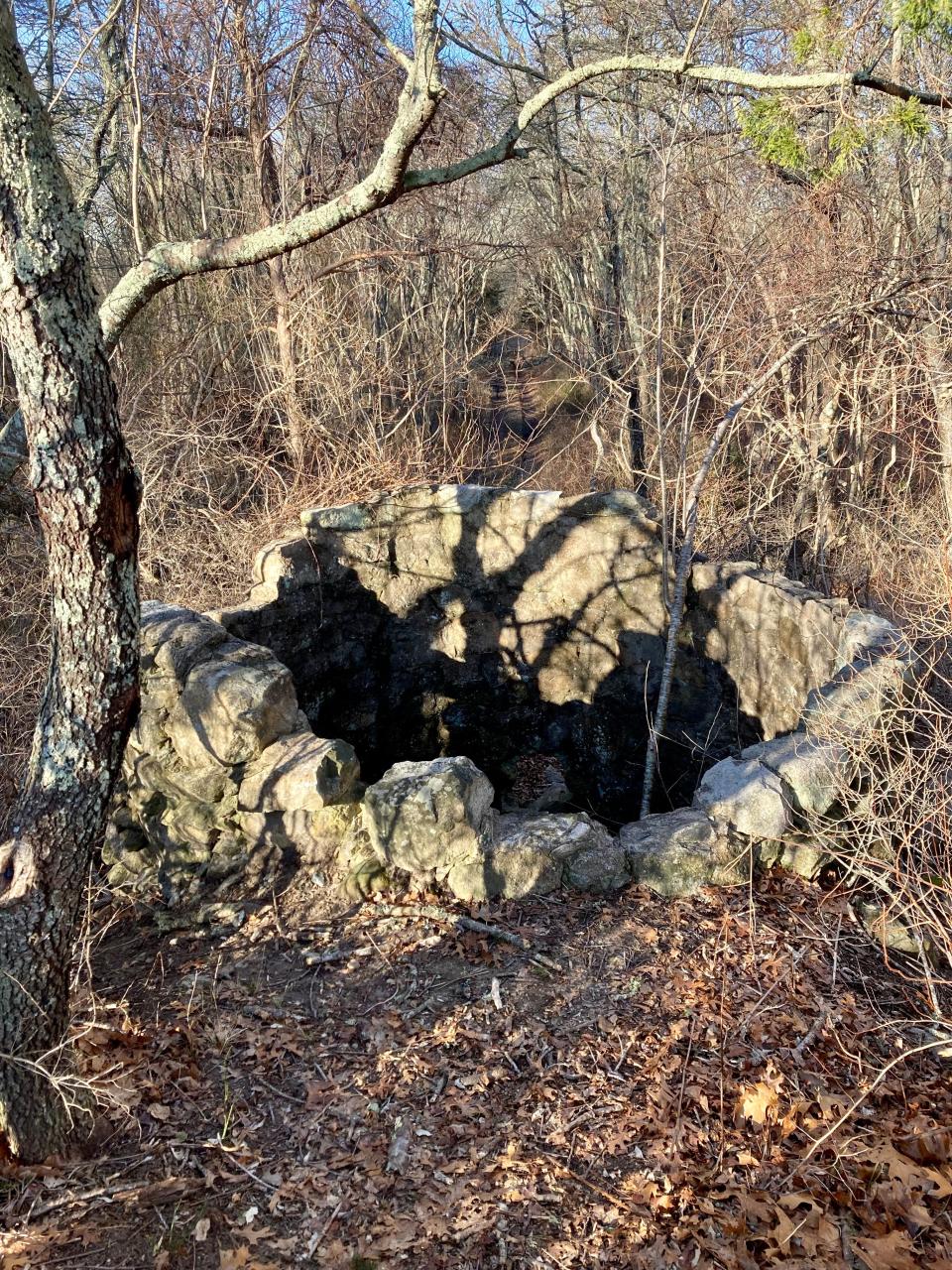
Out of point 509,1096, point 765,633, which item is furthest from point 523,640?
point 509,1096

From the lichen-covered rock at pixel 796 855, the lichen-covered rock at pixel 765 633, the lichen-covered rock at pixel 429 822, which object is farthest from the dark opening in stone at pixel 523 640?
the lichen-covered rock at pixel 429 822

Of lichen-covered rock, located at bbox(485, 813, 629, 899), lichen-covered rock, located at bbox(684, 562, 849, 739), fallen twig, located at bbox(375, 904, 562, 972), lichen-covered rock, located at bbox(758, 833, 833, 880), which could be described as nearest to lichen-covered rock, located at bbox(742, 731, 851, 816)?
lichen-covered rock, located at bbox(758, 833, 833, 880)

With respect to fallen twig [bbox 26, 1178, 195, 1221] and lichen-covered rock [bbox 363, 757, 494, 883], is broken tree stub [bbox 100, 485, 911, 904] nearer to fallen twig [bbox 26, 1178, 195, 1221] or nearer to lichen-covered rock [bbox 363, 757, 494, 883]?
lichen-covered rock [bbox 363, 757, 494, 883]

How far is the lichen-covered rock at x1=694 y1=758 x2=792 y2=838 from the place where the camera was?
438 cm

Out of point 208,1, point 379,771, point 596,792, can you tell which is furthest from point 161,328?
point 596,792

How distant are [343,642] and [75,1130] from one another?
13.6 feet

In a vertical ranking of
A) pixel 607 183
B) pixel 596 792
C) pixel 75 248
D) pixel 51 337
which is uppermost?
pixel 607 183

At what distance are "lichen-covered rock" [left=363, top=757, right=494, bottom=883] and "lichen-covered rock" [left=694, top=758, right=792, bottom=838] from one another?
1160mm

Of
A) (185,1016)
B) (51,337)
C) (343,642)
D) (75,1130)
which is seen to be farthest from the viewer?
(343,642)

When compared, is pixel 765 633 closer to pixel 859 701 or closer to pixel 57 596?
pixel 859 701

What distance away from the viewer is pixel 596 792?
24.0 feet

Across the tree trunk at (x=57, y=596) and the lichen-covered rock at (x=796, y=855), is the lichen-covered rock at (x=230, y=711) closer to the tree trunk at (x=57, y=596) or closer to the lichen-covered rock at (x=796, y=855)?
the tree trunk at (x=57, y=596)

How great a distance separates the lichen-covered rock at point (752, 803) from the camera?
4375 mm

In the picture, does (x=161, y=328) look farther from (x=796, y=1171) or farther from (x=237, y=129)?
(x=796, y=1171)
